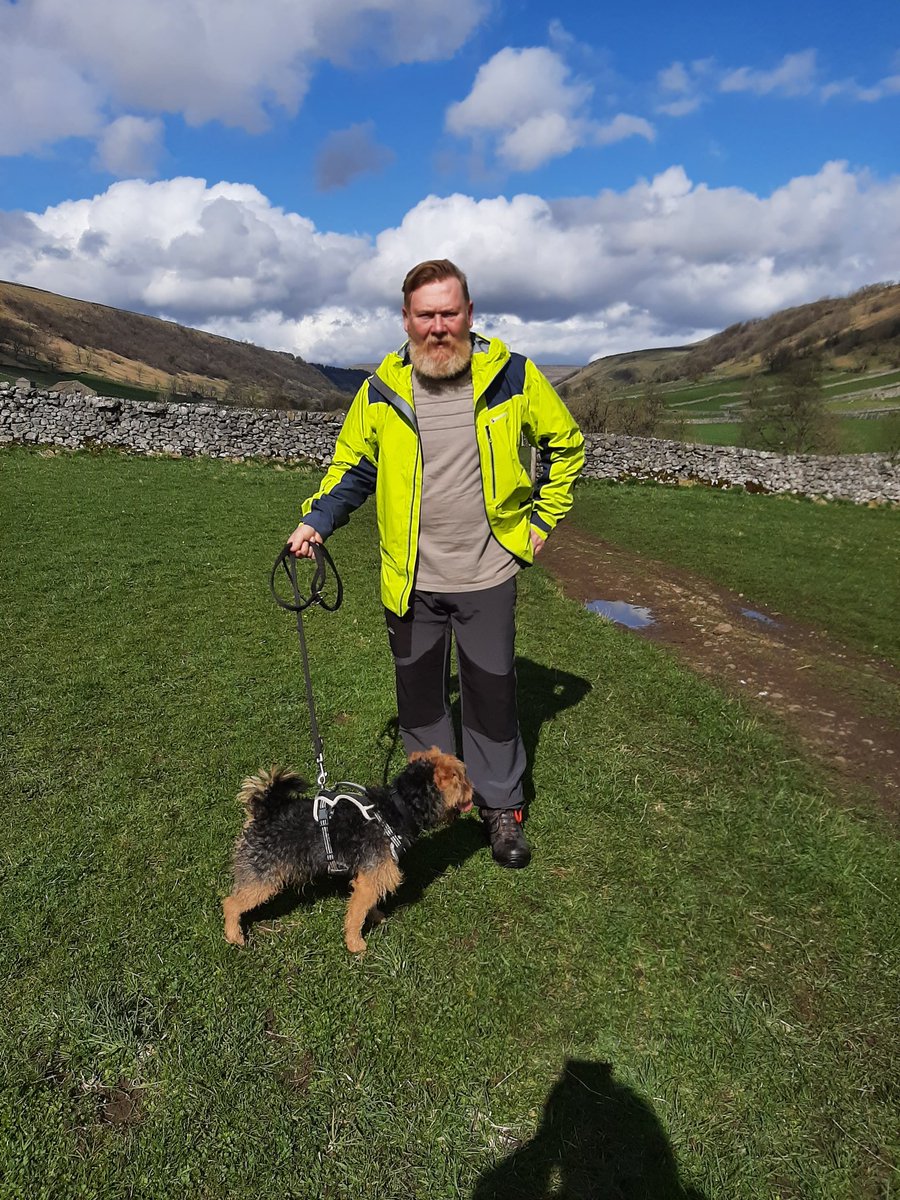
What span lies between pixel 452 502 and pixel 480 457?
1.06 feet

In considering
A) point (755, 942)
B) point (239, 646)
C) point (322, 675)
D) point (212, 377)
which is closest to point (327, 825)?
point (755, 942)

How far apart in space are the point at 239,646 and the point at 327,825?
16.3ft

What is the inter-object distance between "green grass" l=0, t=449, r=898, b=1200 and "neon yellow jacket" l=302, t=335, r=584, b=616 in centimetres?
226

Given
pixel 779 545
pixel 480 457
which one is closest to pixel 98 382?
pixel 779 545

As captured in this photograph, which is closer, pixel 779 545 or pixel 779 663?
pixel 779 663

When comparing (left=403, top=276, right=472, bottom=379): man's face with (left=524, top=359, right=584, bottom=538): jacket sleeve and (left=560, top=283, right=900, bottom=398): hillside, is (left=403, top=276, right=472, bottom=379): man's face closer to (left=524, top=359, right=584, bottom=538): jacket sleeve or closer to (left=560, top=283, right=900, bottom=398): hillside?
(left=524, top=359, right=584, bottom=538): jacket sleeve

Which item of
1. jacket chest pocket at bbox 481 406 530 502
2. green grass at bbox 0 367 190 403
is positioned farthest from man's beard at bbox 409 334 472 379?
green grass at bbox 0 367 190 403

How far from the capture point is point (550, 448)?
4.04 meters

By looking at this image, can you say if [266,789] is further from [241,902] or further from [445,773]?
[445,773]

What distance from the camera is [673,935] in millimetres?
3873

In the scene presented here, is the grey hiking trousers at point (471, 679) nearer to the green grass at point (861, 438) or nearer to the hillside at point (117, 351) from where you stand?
the green grass at point (861, 438)

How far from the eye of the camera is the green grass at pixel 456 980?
108 inches

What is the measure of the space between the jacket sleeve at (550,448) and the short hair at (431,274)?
2.32 ft

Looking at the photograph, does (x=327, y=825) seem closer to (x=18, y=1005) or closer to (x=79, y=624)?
(x=18, y=1005)
